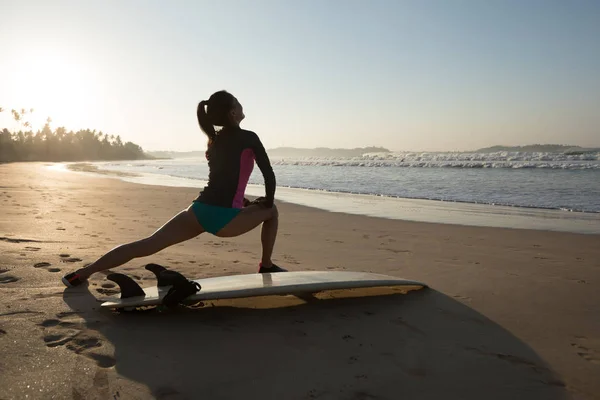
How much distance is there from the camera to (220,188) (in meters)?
3.24

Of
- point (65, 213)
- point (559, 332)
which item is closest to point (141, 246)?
point (559, 332)

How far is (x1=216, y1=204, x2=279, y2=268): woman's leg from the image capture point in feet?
10.8

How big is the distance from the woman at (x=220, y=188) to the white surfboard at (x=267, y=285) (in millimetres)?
365

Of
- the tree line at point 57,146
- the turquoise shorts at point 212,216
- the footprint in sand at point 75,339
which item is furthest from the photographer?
the tree line at point 57,146

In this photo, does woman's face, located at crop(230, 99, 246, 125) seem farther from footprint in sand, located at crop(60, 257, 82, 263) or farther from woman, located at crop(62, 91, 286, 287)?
footprint in sand, located at crop(60, 257, 82, 263)

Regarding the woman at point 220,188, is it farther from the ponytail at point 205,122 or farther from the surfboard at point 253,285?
the surfboard at point 253,285

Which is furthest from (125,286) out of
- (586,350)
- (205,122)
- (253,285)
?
(586,350)

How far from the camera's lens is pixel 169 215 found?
901cm

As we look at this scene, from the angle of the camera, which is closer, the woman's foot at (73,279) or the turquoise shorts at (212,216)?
the turquoise shorts at (212,216)

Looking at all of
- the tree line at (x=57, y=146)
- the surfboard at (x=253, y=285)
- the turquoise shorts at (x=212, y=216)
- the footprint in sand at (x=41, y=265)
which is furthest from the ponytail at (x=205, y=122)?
the tree line at (x=57, y=146)

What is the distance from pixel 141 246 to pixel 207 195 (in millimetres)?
635

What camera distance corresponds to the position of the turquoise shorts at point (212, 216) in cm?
324

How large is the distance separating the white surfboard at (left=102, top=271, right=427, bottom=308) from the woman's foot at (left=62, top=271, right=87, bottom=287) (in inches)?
23.9

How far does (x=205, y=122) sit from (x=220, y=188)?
53cm
